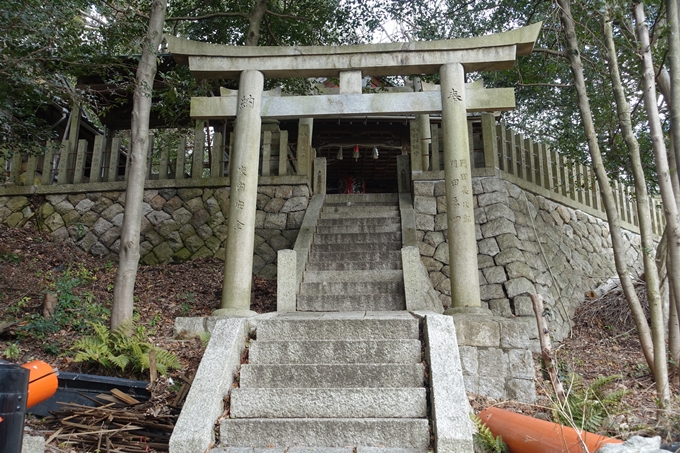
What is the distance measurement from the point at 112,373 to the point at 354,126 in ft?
35.8

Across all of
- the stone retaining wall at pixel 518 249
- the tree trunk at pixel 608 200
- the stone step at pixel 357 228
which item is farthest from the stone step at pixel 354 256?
→ the tree trunk at pixel 608 200

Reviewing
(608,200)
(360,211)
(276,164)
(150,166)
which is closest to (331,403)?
(608,200)

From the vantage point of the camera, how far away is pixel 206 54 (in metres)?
6.93

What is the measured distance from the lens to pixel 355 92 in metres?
6.95

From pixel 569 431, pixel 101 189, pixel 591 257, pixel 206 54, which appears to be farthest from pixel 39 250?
pixel 591 257

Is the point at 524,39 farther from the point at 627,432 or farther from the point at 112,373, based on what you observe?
the point at 112,373

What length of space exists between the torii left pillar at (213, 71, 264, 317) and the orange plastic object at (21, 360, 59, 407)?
3122 millimetres

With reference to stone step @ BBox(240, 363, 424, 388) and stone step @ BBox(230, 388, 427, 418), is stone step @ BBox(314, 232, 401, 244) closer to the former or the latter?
stone step @ BBox(240, 363, 424, 388)

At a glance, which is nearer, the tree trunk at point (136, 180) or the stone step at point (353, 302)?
the tree trunk at point (136, 180)

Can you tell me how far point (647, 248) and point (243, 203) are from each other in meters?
4.61

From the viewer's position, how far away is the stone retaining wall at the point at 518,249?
28.2 feet

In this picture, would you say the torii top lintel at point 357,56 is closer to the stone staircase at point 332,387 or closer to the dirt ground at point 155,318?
the dirt ground at point 155,318

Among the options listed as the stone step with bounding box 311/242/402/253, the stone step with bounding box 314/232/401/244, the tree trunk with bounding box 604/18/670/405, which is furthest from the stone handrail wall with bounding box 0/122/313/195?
the tree trunk with bounding box 604/18/670/405

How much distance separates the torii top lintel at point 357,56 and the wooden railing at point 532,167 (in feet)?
9.75
